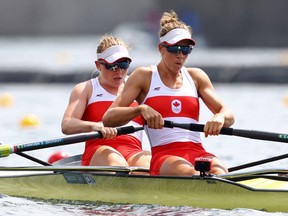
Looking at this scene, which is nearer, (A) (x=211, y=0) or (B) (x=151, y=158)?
(B) (x=151, y=158)

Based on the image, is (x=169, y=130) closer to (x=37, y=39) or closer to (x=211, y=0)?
(x=211, y=0)

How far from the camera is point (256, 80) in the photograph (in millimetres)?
20672

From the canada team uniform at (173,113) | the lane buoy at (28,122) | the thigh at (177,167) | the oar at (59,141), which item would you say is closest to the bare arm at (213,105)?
the canada team uniform at (173,113)

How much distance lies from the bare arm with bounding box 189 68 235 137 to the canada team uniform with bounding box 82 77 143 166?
30.4 inches

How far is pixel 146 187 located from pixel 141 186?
0.19 feet

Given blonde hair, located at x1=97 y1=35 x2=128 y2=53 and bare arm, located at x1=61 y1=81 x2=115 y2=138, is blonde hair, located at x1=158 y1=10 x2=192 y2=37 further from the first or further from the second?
bare arm, located at x1=61 y1=81 x2=115 y2=138

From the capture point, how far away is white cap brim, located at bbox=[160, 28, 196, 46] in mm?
7957

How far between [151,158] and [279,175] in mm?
1176

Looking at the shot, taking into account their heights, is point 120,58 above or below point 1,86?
below

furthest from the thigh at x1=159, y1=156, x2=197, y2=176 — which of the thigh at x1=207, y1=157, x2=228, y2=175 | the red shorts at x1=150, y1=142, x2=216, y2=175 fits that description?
the thigh at x1=207, y1=157, x2=228, y2=175

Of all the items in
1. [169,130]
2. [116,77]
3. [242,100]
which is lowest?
[169,130]

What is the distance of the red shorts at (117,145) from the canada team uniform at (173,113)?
0.52 metres

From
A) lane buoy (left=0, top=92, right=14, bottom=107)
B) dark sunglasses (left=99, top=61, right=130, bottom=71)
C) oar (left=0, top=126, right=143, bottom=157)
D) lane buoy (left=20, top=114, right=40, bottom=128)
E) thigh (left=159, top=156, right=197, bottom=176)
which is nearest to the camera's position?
thigh (left=159, top=156, right=197, bottom=176)

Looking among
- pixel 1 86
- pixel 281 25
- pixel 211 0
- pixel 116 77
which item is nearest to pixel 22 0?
pixel 211 0
